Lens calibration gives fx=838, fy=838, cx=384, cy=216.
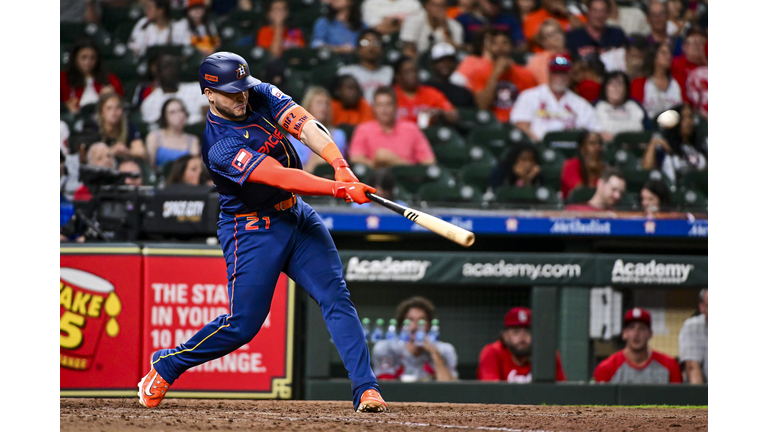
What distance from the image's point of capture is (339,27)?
28.0 feet

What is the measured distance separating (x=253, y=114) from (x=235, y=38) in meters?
5.07

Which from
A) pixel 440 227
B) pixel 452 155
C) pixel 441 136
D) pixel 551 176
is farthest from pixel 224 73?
pixel 441 136

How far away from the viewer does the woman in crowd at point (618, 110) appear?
7711 mm

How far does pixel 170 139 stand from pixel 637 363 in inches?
156

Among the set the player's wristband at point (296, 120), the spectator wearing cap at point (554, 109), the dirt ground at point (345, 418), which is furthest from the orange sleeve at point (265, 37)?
the player's wristband at point (296, 120)

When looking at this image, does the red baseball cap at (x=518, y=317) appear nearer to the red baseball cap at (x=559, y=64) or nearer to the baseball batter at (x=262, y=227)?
the baseball batter at (x=262, y=227)

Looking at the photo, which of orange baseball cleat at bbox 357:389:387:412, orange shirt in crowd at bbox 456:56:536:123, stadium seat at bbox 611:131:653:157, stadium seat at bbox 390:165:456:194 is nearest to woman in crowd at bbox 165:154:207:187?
stadium seat at bbox 390:165:456:194

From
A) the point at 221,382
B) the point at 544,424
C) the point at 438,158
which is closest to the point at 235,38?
the point at 438,158

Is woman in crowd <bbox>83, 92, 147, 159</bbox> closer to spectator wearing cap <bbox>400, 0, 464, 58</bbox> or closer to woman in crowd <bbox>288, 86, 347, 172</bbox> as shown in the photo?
woman in crowd <bbox>288, 86, 347, 172</bbox>

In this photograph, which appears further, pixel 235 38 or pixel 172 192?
pixel 235 38

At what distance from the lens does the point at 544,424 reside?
329 cm

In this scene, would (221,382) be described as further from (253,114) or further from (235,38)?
(235,38)

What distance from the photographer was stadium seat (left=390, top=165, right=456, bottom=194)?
6562 mm

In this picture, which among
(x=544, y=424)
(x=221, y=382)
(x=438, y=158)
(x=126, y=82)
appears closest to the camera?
(x=544, y=424)
